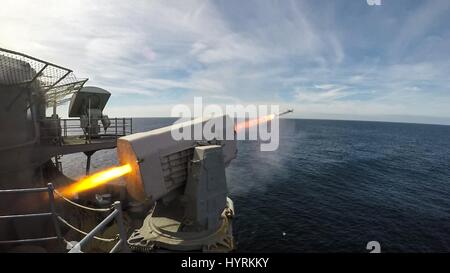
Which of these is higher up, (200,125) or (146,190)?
(200,125)

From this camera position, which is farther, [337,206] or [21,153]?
[337,206]

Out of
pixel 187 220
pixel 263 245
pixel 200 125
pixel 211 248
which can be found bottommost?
pixel 263 245

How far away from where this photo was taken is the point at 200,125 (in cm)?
1103

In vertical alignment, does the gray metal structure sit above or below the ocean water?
above

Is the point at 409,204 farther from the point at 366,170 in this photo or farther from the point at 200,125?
the point at 200,125

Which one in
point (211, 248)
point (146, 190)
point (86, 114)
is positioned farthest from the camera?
point (86, 114)

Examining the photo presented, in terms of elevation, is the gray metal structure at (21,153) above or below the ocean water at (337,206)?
above

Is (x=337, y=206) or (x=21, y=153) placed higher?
(x=21, y=153)

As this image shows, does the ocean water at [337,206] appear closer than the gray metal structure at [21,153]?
No

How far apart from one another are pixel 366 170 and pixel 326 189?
644 inches

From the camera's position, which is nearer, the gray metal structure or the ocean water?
the gray metal structure
